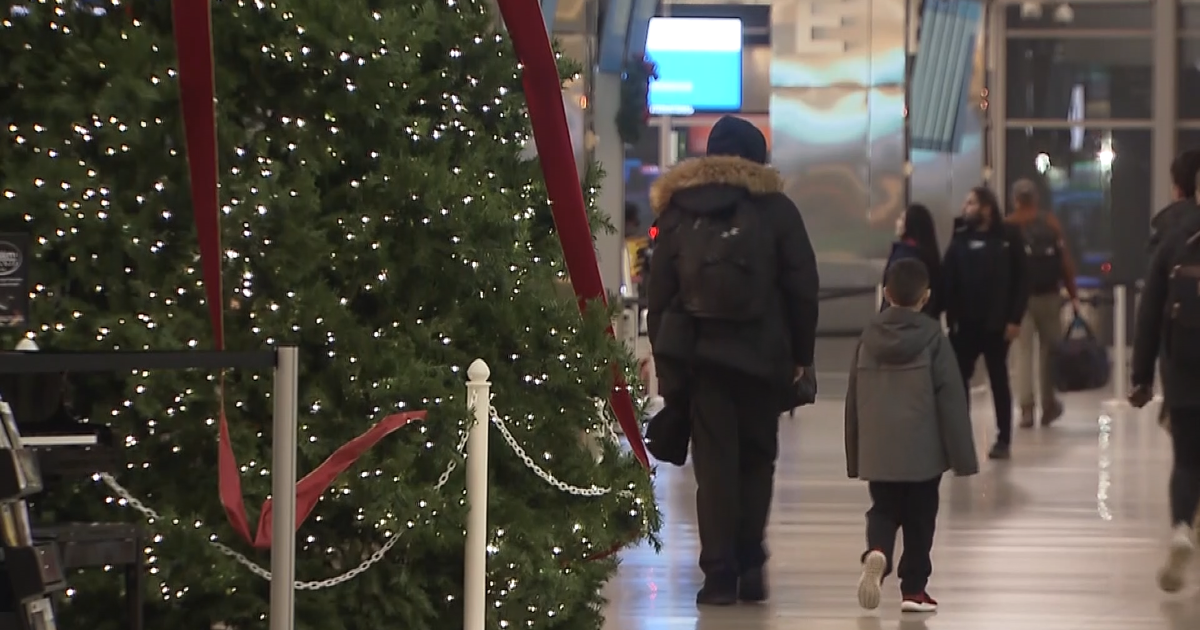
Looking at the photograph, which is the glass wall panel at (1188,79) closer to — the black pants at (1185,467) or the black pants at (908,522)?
the black pants at (1185,467)

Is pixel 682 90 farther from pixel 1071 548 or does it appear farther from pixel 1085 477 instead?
pixel 1071 548

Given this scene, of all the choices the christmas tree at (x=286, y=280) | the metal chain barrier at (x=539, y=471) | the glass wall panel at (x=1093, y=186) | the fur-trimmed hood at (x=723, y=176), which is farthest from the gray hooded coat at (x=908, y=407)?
the glass wall panel at (x=1093, y=186)

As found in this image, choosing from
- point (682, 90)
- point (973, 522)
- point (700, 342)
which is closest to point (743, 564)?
point (700, 342)

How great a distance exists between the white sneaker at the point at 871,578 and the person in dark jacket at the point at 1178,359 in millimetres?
1199

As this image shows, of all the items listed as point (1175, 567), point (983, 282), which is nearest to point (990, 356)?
point (983, 282)

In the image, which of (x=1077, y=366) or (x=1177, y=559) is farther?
(x=1077, y=366)

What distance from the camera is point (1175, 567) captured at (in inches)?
279

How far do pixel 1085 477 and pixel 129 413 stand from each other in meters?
7.51

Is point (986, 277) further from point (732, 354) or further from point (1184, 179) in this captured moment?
point (732, 354)

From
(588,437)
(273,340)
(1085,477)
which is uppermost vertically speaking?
(273,340)

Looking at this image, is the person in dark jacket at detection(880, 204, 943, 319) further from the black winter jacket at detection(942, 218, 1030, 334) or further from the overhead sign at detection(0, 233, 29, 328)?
the overhead sign at detection(0, 233, 29, 328)

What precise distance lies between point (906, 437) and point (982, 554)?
1774 millimetres

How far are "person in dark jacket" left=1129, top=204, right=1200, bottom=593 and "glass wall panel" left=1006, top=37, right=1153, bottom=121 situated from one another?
20397mm

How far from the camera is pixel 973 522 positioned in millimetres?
9242
